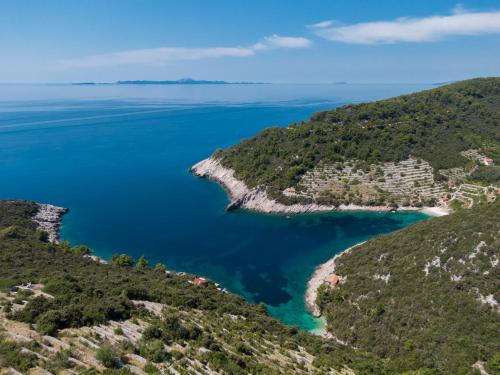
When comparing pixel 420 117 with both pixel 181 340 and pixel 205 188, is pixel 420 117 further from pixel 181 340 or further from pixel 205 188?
pixel 181 340

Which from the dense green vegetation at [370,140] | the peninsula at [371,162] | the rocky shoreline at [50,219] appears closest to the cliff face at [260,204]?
the peninsula at [371,162]

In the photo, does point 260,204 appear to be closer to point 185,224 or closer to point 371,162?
point 185,224

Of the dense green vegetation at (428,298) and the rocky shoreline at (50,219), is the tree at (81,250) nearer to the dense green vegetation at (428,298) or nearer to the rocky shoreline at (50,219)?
the rocky shoreline at (50,219)

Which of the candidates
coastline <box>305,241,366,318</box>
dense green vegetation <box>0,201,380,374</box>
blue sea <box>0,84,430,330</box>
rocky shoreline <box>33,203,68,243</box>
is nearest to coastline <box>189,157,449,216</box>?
blue sea <box>0,84,430,330</box>

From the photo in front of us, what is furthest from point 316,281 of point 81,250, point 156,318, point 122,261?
point 81,250

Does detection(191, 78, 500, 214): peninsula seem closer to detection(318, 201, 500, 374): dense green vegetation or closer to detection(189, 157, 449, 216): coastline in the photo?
detection(189, 157, 449, 216): coastline
